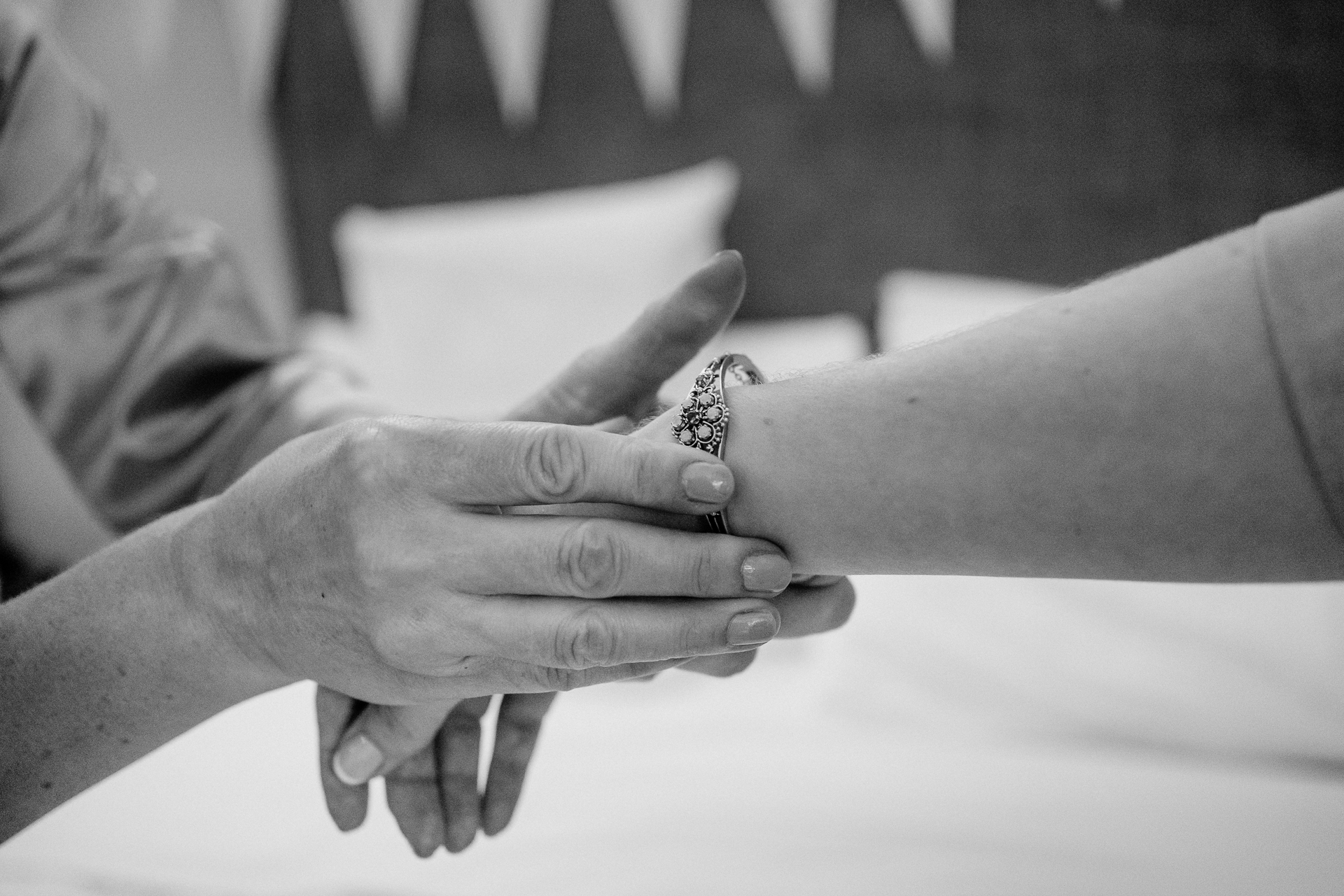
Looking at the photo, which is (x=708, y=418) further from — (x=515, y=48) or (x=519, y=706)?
(x=515, y=48)

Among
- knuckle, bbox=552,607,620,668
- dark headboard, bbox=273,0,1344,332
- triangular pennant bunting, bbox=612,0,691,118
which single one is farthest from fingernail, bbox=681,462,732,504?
triangular pennant bunting, bbox=612,0,691,118

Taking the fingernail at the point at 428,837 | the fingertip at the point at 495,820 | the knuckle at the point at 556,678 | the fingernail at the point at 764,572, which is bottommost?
the fingertip at the point at 495,820

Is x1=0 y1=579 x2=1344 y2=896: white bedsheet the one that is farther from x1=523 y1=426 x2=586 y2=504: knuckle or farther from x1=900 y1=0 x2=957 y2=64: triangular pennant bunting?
x1=900 y1=0 x2=957 y2=64: triangular pennant bunting

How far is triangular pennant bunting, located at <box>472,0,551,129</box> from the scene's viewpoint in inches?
91.3

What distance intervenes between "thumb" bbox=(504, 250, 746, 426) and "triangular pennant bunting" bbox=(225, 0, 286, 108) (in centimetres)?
197

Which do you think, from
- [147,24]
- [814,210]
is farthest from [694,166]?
[147,24]

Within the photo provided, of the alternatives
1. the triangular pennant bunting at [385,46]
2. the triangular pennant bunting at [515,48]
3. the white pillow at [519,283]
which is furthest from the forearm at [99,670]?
the triangular pennant bunting at [385,46]

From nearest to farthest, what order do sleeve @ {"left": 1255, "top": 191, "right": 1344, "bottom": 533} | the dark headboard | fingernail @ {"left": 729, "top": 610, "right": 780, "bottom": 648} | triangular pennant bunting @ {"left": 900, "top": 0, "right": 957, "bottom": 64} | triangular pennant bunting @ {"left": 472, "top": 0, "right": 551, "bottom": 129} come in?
sleeve @ {"left": 1255, "top": 191, "right": 1344, "bottom": 533} → fingernail @ {"left": 729, "top": 610, "right": 780, "bottom": 648} → the dark headboard → triangular pennant bunting @ {"left": 900, "top": 0, "right": 957, "bottom": 64} → triangular pennant bunting @ {"left": 472, "top": 0, "right": 551, "bottom": 129}

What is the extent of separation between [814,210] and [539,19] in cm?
79

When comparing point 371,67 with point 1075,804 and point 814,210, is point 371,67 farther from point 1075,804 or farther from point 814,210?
point 1075,804

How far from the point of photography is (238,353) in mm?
1291

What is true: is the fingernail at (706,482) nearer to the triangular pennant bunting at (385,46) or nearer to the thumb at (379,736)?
the thumb at (379,736)

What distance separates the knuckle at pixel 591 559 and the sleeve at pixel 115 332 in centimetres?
60

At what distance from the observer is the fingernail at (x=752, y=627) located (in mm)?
697
